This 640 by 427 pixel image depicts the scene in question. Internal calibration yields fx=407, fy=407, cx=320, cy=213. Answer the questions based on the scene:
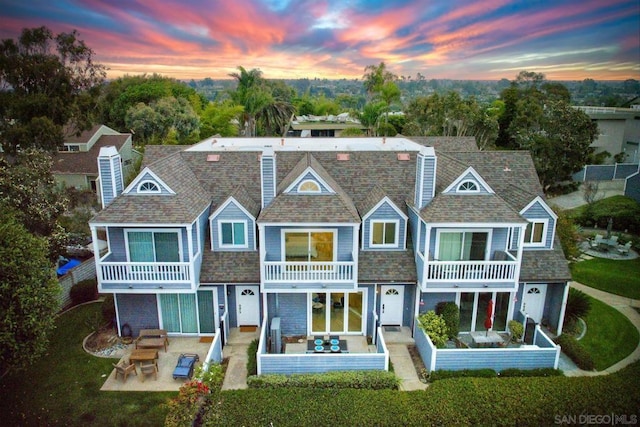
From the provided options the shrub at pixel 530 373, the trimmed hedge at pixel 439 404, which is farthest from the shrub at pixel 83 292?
the shrub at pixel 530 373

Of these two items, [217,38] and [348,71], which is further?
[348,71]

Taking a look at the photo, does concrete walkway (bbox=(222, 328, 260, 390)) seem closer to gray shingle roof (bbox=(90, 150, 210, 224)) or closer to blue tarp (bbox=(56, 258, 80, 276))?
gray shingle roof (bbox=(90, 150, 210, 224))

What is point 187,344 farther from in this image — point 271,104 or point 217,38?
point 271,104

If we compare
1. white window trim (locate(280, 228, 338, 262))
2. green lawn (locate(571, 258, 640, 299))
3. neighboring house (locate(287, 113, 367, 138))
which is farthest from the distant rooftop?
neighboring house (locate(287, 113, 367, 138))

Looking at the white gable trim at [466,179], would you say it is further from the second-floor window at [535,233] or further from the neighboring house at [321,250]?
the second-floor window at [535,233]

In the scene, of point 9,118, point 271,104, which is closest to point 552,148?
point 271,104
